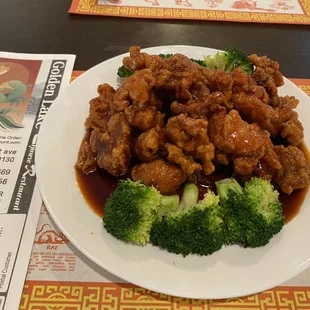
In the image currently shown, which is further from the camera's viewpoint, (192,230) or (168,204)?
(168,204)

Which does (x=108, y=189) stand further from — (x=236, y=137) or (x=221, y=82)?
(x=221, y=82)

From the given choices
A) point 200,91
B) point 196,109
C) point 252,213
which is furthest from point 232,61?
point 252,213

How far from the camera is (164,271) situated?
1622mm

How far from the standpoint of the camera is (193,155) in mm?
1974

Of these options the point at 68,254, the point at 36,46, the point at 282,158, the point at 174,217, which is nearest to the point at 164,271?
the point at 174,217

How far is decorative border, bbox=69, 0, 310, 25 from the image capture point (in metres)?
3.57

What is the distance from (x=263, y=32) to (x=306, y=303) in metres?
2.69

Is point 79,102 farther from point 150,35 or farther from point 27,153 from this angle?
point 150,35

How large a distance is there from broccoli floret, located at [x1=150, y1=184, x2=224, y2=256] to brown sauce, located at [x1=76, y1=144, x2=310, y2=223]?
0.90 feet

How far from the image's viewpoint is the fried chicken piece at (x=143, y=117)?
1989 mm

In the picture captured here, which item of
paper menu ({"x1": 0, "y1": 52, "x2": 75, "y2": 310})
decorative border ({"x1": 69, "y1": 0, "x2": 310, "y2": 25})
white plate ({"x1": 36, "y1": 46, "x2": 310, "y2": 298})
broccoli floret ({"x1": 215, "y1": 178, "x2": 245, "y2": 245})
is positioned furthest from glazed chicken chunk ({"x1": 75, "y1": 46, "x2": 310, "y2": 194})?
decorative border ({"x1": 69, "y1": 0, "x2": 310, "y2": 25})

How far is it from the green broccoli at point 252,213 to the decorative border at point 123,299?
0.29 metres

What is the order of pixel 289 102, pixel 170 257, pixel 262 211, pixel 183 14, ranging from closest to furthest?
pixel 170 257
pixel 262 211
pixel 289 102
pixel 183 14

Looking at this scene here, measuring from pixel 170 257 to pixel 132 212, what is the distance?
0.28 m
